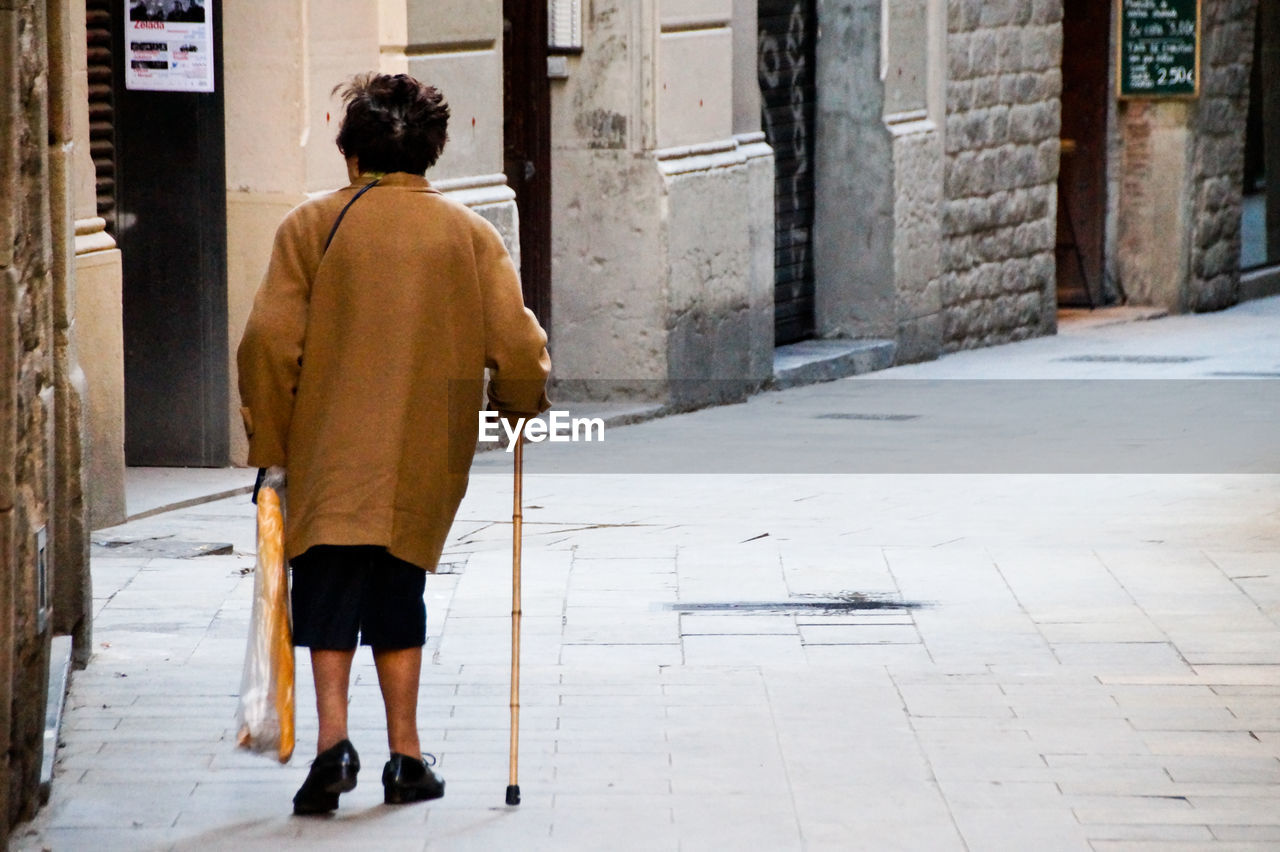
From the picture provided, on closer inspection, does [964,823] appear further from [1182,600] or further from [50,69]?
[50,69]

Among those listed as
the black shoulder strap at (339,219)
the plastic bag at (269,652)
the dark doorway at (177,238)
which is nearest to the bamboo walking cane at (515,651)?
the plastic bag at (269,652)

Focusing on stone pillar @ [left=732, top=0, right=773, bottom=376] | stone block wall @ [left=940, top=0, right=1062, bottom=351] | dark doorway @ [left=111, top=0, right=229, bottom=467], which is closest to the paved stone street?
dark doorway @ [left=111, top=0, right=229, bottom=467]

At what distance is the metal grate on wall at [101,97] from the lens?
9781mm

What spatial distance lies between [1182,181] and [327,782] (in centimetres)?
1454

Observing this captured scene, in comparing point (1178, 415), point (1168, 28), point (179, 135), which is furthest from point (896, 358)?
point (179, 135)

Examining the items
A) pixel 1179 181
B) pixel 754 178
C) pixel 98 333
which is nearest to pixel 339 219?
pixel 98 333

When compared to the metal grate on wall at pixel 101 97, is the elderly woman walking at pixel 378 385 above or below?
below

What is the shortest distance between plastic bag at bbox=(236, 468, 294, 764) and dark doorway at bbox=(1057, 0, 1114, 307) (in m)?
14.0

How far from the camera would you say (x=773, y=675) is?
6.33 meters

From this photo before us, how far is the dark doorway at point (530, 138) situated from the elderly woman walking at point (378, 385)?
701 cm

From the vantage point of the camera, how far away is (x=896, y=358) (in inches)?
593

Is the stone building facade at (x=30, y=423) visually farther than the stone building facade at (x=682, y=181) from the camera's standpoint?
No

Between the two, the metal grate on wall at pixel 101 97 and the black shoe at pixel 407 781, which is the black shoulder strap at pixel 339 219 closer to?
the black shoe at pixel 407 781

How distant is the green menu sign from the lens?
18125 millimetres
